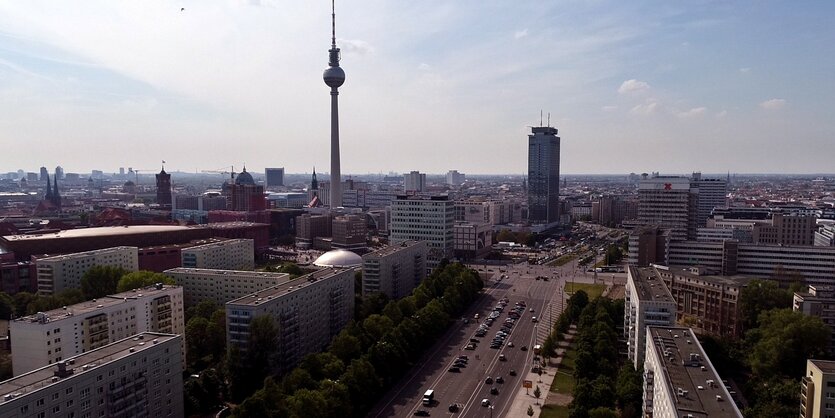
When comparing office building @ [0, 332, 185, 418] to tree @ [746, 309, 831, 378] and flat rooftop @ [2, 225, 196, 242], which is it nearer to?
tree @ [746, 309, 831, 378]

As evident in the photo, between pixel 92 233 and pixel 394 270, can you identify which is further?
pixel 92 233

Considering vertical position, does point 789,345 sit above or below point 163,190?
below

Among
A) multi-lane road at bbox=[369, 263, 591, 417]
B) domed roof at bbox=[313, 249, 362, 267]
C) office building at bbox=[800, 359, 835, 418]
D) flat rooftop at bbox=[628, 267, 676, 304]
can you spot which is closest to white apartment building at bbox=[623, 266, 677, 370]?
flat rooftop at bbox=[628, 267, 676, 304]

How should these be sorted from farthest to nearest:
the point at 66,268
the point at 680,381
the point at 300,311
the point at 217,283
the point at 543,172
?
1. the point at 543,172
2. the point at 66,268
3. the point at 217,283
4. the point at 300,311
5. the point at 680,381

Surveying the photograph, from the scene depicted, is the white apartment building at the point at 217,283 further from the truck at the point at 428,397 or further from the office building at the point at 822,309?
the office building at the point at 822,309

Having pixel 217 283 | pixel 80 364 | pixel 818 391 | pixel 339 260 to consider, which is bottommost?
pixel 818 391

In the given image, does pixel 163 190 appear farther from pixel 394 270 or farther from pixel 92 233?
pixel 394 270

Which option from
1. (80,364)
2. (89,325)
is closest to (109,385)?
(80,364)

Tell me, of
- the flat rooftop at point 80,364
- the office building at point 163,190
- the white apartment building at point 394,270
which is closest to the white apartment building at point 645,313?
the white apartment building at point 394,270
